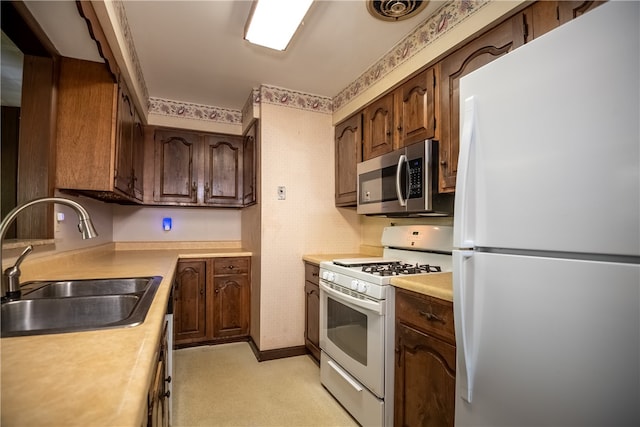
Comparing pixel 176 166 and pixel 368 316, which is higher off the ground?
pixel 176 166

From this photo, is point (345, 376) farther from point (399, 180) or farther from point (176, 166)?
point (176, 166)

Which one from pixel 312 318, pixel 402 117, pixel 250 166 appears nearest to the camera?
pixel 402 117

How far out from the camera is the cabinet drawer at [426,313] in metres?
1.29

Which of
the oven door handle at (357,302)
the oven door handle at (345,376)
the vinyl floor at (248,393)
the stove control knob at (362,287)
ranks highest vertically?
the stove control knob at (362,287)

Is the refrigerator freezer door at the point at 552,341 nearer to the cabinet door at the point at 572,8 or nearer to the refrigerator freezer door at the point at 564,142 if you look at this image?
the refrigerator freezer door at the point at 564,142

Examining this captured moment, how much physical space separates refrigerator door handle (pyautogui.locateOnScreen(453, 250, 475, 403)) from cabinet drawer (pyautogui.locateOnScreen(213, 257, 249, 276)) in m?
2.33

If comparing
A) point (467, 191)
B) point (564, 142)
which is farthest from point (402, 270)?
point (564, 142)

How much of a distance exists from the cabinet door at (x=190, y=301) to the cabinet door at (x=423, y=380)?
2.04m

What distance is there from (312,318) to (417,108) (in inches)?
72.6

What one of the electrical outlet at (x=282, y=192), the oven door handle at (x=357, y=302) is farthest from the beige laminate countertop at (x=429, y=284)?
the electrical outlet at (x=282, y=192)

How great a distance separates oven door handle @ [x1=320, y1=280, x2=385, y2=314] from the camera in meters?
1.63

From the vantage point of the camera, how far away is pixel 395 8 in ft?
5.68

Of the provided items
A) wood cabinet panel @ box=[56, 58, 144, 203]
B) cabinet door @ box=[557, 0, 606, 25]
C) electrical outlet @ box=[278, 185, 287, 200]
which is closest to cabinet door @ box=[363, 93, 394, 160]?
electrical outlet @ box=[278, 185, 287, 200]

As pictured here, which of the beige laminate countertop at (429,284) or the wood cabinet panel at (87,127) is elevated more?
the wood cabinet panel at (87,127)
